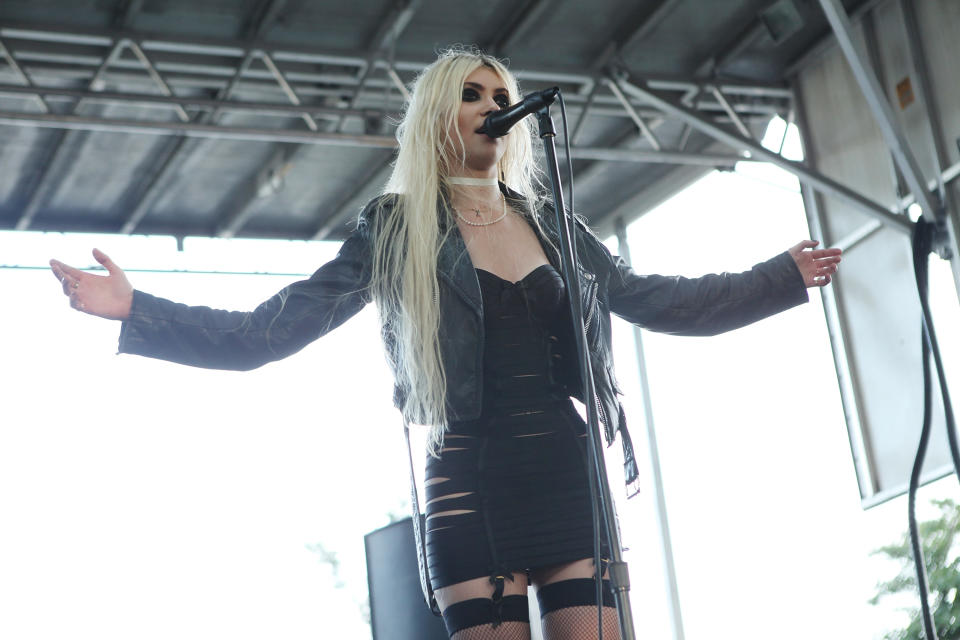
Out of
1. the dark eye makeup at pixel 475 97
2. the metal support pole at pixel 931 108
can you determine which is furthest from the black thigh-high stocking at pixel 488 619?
the metal support pole at pixel 931 108

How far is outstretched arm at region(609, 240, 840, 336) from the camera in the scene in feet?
6.88

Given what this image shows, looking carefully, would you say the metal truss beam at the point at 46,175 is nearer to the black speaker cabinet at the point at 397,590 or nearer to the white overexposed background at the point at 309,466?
the white overexposed background at the point at 309,466

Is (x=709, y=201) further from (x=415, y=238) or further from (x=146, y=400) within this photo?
(x=415, y=238)

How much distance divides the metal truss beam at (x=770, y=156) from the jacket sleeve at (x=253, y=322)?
5123mm

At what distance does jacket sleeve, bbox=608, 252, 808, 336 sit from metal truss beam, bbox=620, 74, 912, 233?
184 inches

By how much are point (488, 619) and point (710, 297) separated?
0.74 metres

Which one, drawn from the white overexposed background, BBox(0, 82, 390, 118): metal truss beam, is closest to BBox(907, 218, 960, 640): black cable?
BBox(0, 82, 390, 118): metal truss beam

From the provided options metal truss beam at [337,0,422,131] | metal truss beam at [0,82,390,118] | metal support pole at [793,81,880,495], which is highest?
metal truss beam at [337,0,422,131]

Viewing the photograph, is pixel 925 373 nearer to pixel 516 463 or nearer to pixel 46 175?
pixel 516 463

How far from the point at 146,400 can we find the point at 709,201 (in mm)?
4790

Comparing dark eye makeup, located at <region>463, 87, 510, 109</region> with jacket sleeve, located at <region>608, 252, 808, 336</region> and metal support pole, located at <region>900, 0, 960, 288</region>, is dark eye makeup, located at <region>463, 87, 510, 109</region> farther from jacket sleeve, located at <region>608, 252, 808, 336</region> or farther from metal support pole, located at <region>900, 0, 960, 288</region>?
metal support pole, located at <region>900, 0, 960, 288</region>

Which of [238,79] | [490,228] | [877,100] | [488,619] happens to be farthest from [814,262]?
[238,79]

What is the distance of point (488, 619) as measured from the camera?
67.4 inches

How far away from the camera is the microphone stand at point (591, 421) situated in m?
1.59
